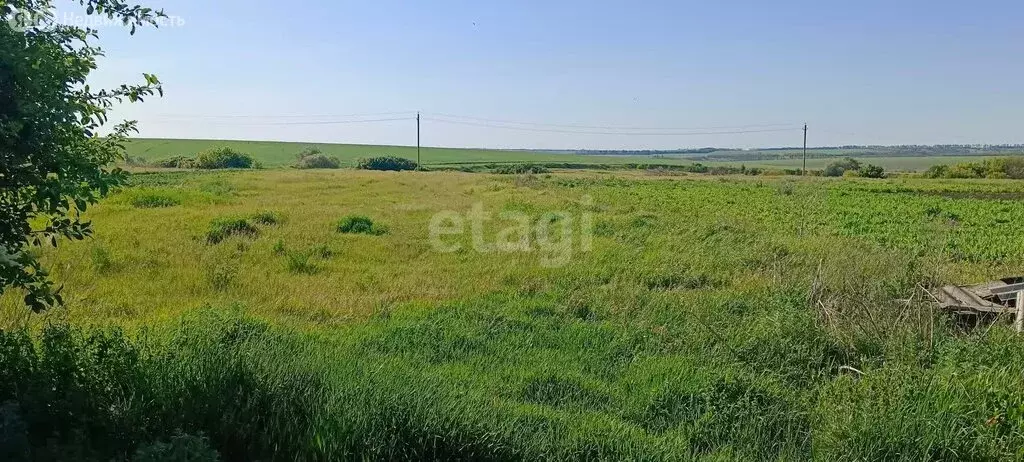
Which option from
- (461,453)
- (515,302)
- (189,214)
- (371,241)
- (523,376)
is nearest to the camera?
(461,453)

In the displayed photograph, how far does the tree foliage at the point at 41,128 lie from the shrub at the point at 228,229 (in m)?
9.45

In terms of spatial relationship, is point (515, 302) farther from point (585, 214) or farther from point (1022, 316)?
point (585, 214)

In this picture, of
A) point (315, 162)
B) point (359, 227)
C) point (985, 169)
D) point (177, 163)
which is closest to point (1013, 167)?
point (985, 169)

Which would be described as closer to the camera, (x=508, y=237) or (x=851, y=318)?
(x=851, y=318)

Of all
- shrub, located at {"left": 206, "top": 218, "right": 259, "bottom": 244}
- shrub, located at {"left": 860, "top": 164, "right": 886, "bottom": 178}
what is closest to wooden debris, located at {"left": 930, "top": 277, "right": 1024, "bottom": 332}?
shrub, located at {"left": 206, "top": 218, "right": 259, "bottom": 244}

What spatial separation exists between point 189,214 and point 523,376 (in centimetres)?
1436

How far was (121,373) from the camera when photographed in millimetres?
4004

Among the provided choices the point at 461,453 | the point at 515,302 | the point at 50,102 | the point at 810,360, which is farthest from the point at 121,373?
the point at 810,360

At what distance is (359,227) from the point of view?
1542 centimetres

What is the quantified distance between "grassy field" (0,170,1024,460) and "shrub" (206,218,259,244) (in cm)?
18

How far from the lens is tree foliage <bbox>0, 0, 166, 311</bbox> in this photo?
3.31 m
